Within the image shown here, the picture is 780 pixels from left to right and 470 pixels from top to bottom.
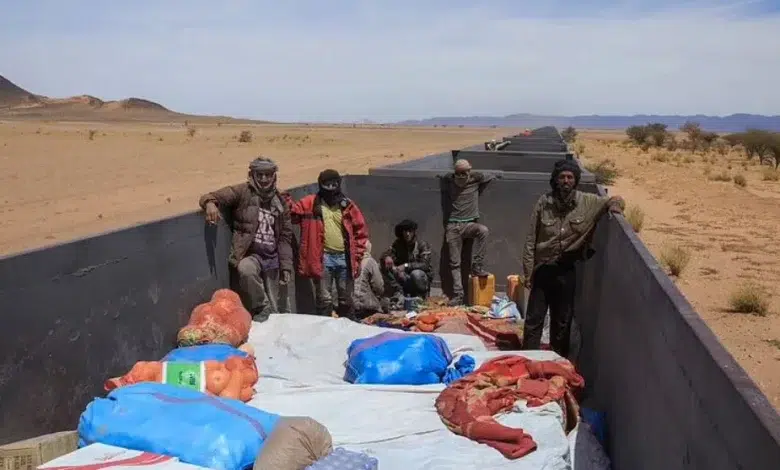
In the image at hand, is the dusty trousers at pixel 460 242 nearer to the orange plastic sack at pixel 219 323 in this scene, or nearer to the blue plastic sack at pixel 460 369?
the blue plastic sack at pixel 460 369

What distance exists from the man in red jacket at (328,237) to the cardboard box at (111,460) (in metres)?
4.12

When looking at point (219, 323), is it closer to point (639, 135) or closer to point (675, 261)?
point (675, 261)

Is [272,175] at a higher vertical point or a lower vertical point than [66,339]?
higher

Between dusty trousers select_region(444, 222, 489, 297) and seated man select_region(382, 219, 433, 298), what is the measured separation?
289 mm

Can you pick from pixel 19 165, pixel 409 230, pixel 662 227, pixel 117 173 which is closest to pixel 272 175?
pixel 409 230

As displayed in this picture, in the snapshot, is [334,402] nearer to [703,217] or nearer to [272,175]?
[272,175]

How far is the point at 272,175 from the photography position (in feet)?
24.9

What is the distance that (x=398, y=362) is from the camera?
624cm

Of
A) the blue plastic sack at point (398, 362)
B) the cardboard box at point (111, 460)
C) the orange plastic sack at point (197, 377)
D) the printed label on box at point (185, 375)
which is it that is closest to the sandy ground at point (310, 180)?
the blue plastic sack at point (398, 362)

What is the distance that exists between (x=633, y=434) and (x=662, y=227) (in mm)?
16713

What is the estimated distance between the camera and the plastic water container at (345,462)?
4328mm

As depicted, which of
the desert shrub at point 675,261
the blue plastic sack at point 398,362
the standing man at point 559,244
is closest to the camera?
the blue plastic sack at point 398,362

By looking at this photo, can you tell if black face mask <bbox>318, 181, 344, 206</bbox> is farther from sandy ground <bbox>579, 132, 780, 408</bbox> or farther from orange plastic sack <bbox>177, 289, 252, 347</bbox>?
sandy ground <bbox>579, 132, 780, 408</bbox>

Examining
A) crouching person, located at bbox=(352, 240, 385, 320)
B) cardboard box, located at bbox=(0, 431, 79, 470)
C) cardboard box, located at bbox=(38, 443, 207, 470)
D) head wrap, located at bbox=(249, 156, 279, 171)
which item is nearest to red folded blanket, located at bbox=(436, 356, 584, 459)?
cardboard box, located at bbox=(38, 443, 207, 470)
